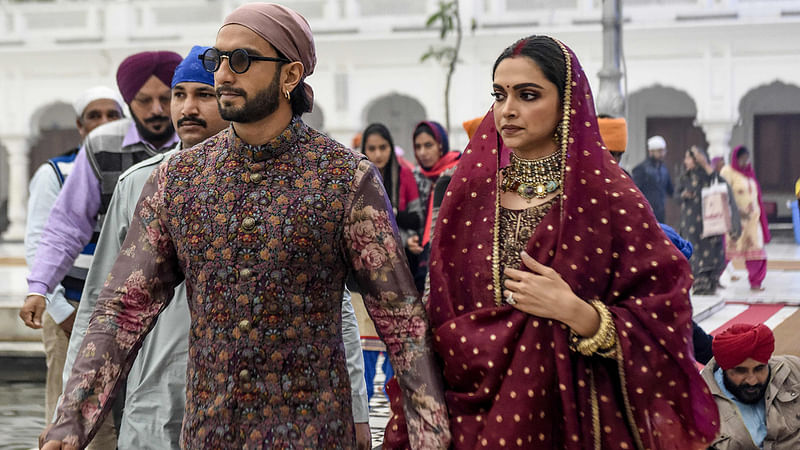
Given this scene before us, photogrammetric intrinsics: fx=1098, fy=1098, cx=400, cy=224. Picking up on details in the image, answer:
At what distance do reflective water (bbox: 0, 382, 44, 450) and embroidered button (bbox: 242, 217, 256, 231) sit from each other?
3766 mm

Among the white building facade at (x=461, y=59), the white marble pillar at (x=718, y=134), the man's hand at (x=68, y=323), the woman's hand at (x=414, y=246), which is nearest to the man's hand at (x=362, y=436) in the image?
the man's hand at (x=68, y=323)

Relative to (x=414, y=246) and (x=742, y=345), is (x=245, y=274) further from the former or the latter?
(x=414, y=246)

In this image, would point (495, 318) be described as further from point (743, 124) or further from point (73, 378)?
point (743, 124)

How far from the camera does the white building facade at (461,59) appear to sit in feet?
59.6

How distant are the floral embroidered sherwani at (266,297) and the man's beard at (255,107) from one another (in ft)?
0.22

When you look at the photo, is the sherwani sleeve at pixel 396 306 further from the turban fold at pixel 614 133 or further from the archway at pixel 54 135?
the archway at pixel 54 135

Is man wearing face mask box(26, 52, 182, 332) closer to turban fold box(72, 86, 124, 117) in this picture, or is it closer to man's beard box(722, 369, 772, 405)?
turban fold box(72, 86, 124, 117)

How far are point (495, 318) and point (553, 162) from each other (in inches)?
15.7

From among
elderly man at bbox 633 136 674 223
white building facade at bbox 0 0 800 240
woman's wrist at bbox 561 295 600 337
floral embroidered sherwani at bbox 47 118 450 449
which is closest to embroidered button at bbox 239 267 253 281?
floral embroidered sherwani at bbox 47 118 450 449

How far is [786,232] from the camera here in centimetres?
2027

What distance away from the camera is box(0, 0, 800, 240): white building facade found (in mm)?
18172

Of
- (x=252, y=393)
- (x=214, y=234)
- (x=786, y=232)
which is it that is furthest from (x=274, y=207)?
(x=786, y=232)

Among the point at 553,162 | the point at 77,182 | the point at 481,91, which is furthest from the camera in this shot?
the point at 481,91

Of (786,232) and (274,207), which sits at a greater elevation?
(274,207)
